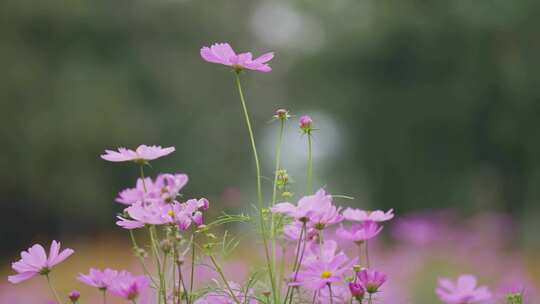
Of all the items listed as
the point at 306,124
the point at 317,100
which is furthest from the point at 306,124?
the point at 317,100

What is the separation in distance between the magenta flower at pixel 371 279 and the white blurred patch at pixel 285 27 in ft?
33.1

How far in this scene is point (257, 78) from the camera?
15.3 metres

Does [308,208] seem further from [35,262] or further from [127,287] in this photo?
[35,262]

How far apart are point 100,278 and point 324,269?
0.35 metres

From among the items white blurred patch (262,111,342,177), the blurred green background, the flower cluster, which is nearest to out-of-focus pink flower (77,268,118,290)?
the flower cluster

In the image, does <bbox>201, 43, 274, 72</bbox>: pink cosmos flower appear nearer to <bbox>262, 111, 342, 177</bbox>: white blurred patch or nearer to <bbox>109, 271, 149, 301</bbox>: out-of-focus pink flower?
<bbox>109, 271, 149, 301</bbox>: out-of-focus pink flower

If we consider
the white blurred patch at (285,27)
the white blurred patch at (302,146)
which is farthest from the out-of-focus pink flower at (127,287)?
the white blurred patch at (302,146)

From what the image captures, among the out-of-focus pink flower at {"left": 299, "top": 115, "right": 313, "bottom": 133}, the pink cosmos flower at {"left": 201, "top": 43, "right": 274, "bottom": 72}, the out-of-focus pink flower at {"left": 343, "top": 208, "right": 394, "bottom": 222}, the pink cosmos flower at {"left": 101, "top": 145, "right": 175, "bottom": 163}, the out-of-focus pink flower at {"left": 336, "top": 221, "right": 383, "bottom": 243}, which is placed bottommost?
the out-of-focus pink flower at {"left": 336, "top": 221, "right": 383, "bottom": 243}

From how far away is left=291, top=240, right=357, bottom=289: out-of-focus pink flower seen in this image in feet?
3.39

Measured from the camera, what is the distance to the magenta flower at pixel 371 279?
1.07m

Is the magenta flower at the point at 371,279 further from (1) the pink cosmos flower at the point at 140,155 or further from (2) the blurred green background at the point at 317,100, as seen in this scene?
(2) the blurred green background at the point at 317,100

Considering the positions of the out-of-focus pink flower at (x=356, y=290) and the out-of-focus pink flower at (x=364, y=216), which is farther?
the out-of-focus pink flower at (x=364, y=216)

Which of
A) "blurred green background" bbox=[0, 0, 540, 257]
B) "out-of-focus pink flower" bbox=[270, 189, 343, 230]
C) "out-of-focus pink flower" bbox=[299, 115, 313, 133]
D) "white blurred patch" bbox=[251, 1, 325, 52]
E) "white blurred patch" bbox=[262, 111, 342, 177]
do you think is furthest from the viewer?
"white blurred patch" bbox=[262, 111, 342, 177]

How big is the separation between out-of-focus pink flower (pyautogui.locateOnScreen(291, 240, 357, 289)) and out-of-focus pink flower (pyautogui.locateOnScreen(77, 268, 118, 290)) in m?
0.28
